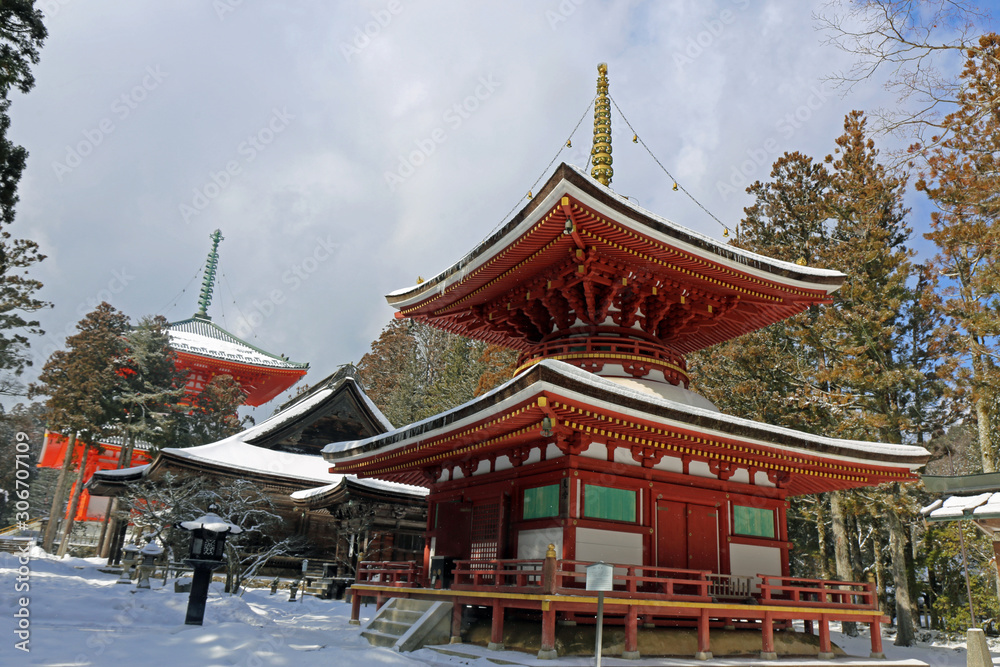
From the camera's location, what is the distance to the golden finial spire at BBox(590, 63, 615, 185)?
19.6m

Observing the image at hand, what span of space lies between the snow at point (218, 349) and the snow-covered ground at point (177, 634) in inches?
1126

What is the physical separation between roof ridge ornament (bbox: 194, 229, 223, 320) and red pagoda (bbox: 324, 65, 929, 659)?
54.5 m

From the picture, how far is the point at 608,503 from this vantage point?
43.0 feet

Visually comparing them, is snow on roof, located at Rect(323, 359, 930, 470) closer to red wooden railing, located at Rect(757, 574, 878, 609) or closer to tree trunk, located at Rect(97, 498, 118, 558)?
red wooden railing, located at Rect(757, 574, 878, 609)

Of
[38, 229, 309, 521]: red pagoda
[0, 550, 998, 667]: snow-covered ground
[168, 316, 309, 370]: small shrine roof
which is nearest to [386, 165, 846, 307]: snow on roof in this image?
[0, 550, 998, 667]: snow-covered ground

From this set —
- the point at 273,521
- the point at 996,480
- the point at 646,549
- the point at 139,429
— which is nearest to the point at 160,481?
the point at 273,521

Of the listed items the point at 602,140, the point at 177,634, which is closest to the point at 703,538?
the point at 177,634

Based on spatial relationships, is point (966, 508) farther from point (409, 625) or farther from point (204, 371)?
point (204, 371)

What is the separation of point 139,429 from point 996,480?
124 feet

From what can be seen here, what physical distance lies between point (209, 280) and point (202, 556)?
65828mm

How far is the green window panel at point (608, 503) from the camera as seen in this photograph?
506 inches

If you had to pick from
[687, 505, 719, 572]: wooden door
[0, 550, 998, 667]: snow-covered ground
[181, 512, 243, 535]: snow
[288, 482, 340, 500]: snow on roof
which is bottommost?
[0, 550, 998, 667]: snow-covered ground

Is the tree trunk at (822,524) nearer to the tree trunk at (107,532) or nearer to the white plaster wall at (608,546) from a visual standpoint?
the white plaster wall at (608,546)

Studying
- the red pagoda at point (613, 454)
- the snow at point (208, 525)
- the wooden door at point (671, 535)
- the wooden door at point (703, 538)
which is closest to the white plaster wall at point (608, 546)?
the red pagoda at point (613, 454)
